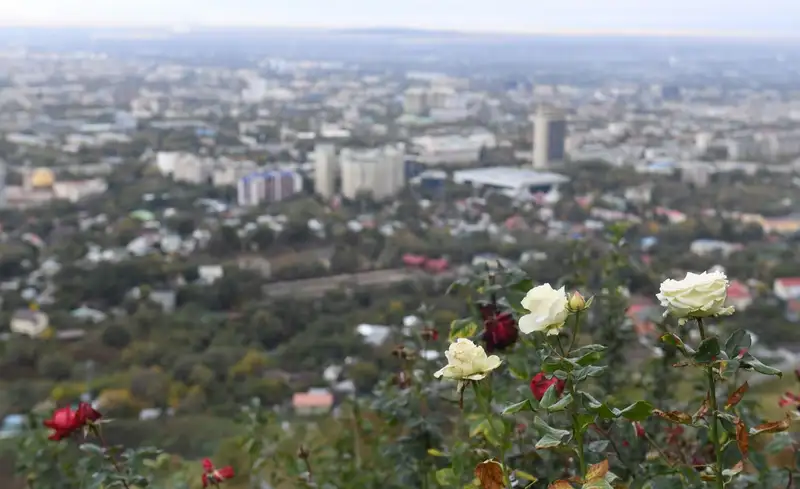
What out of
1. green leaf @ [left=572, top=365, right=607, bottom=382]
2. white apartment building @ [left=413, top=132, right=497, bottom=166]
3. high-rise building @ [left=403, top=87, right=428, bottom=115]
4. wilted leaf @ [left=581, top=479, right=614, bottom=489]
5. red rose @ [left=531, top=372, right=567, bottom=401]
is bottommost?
white apartment building @ [left=413, top=132, right=497, bottom=166]

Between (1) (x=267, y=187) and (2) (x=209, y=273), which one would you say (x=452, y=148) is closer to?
(1) (x=267, y=187)

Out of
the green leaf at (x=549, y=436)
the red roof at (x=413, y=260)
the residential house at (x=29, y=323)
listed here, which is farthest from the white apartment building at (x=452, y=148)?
the green leaf at (x=549, y=436)

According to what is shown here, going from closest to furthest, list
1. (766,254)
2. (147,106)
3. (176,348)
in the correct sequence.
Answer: (176,348) < (766,254) < (147,106)

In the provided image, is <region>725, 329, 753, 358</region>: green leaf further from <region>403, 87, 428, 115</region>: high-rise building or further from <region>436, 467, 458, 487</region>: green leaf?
<region>403, 87, 428, 115</region>: high-rise building

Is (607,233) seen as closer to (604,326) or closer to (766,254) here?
(604,326)

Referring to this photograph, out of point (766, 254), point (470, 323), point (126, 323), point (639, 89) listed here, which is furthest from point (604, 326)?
point (639, 89)

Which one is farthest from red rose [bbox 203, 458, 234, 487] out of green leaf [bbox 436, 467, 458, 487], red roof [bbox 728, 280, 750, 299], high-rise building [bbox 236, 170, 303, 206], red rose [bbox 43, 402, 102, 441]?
high-rise building [bbox 236, 170, 303, 206]
